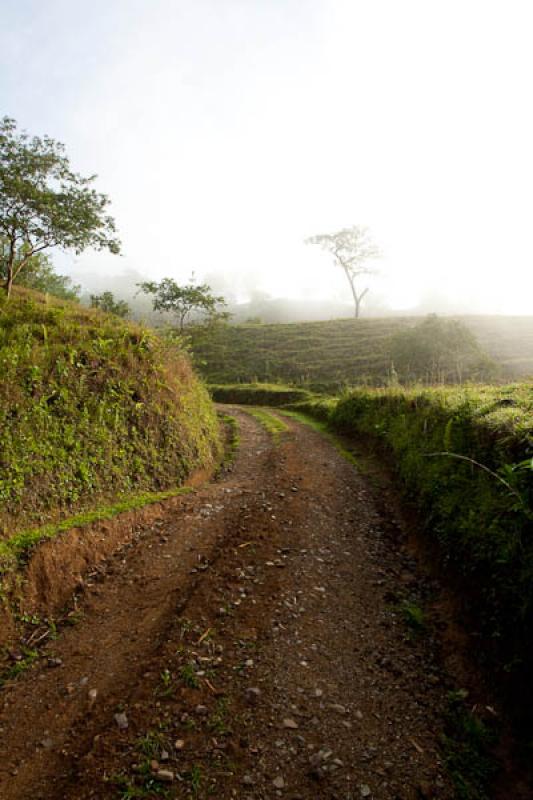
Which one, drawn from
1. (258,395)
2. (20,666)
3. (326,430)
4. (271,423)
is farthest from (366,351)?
(20,666)

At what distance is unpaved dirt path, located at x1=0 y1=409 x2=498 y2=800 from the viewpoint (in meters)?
3.26

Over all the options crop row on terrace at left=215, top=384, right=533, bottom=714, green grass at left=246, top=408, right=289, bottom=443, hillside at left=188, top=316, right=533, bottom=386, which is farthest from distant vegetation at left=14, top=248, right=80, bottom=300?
crop row on terrace at left=215, top=384, right=533, bottom=714

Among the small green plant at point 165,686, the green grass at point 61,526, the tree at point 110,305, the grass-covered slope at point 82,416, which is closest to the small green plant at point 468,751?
the small green plant at point 165,686

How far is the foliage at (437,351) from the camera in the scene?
86.3 feet

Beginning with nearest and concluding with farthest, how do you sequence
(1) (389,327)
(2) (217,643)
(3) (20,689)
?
1. (3) (20,689)
2. (2) (217,643)
3. (1) (389,327)

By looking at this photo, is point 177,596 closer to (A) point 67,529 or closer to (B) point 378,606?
(A) point 67,529

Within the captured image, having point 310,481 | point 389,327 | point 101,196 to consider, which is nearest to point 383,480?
point 310,481

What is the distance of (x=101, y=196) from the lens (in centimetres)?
1941

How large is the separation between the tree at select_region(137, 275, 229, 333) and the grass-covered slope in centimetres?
2806

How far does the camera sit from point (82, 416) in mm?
8211

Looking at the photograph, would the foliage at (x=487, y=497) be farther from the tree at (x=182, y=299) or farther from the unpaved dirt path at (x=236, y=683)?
the tree at (x=182, y=299)

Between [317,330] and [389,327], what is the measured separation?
873cm

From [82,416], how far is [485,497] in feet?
23.0

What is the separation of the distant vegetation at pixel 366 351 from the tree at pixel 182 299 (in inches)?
84.9
